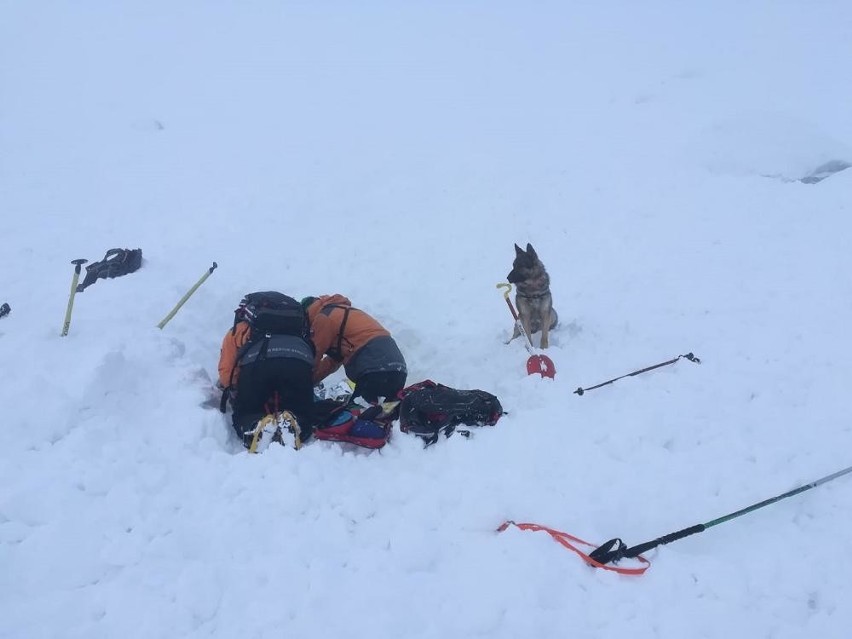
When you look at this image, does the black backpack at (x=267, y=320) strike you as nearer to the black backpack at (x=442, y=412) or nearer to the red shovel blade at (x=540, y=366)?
the black backpack at (x=442, y=412)

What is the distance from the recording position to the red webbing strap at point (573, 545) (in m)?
3.87

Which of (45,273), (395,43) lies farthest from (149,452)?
(395,43)

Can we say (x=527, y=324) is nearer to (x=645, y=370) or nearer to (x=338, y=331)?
(x=645, y=370)

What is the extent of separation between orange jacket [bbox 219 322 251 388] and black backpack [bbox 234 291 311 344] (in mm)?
123

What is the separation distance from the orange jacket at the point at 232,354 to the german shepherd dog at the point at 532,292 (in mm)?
3752

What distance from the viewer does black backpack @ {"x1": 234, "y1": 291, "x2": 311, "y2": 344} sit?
6199 millimetres

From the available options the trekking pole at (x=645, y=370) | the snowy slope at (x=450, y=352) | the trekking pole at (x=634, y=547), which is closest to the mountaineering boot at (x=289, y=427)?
the snowy slope at (x=450, y=352)

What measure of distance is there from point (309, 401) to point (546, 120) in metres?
16.9

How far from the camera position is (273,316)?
→ 6.26 m

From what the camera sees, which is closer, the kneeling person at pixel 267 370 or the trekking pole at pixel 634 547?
the trekking pole at pixel 634 547

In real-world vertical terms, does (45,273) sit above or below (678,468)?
below

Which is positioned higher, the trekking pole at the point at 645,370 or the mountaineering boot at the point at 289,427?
the mountaineering boot at the point at 289,427

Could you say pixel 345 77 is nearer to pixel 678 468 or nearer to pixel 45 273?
pixel 45 273

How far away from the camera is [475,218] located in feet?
43.0
